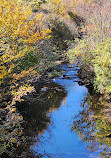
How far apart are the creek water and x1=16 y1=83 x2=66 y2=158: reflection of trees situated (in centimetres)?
13

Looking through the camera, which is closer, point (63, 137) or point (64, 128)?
point (63, 137)

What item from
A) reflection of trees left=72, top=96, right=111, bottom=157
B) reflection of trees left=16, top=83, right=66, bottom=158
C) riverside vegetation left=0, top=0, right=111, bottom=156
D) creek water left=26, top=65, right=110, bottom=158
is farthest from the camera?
reflection of trees left=16, top=83, right=66, bottom=158

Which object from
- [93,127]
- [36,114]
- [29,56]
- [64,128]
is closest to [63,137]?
[64,128]

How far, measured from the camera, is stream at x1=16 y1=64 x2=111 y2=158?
615 cm

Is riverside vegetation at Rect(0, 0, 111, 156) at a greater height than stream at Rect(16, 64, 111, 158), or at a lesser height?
greater

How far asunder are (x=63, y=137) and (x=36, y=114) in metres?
2.15

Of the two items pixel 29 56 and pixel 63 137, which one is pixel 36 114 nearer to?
pixel 63 137

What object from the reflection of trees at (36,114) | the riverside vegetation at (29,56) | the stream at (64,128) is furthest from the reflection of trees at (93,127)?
the reflection of trees at (36,114)

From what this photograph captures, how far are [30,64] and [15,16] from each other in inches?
101

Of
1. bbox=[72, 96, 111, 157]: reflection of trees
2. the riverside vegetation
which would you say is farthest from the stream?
the riverside vegetation

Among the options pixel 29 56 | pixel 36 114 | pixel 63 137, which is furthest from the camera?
pixel 29 56

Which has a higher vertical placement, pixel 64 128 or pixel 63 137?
pixel 64 128

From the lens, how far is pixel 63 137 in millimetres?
6977

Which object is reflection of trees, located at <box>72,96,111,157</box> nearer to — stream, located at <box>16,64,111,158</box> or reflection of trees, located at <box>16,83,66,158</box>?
stream, located at <box>16,64,111,158</box>
